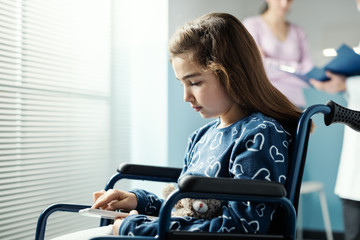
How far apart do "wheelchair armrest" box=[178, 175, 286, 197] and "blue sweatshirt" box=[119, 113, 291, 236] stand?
9cm

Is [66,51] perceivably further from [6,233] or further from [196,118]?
[196,118]

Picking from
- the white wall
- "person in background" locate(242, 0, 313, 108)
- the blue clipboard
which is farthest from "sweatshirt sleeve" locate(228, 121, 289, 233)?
"person in background" locate(242, 0, 313, 108)

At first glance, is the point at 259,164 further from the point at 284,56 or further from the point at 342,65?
the point at 284,56

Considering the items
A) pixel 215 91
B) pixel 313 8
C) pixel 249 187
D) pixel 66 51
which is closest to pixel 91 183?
pixel 66 51

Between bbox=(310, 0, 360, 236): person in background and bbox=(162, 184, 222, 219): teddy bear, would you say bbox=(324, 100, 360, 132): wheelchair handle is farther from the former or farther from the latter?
bbox=(310, 0, 360, 236): person in background

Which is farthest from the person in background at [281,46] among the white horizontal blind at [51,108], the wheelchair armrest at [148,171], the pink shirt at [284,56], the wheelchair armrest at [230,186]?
the wheelchair armrest at [230,186]

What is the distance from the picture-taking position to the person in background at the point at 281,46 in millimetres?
2871

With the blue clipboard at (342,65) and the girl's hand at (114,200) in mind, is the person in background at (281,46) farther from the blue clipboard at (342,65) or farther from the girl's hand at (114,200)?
the girl's hand at (114,200)

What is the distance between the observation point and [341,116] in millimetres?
1010

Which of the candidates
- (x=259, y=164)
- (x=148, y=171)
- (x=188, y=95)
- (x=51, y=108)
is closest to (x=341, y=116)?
(x=259, y=164)

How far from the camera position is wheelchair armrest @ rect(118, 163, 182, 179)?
1.18 m

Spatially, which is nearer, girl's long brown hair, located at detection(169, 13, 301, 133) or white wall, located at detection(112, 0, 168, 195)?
girl's long brown hair, located at detection(169, 13, 301, 133)

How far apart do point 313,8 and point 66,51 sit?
208cm

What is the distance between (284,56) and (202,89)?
209cm
